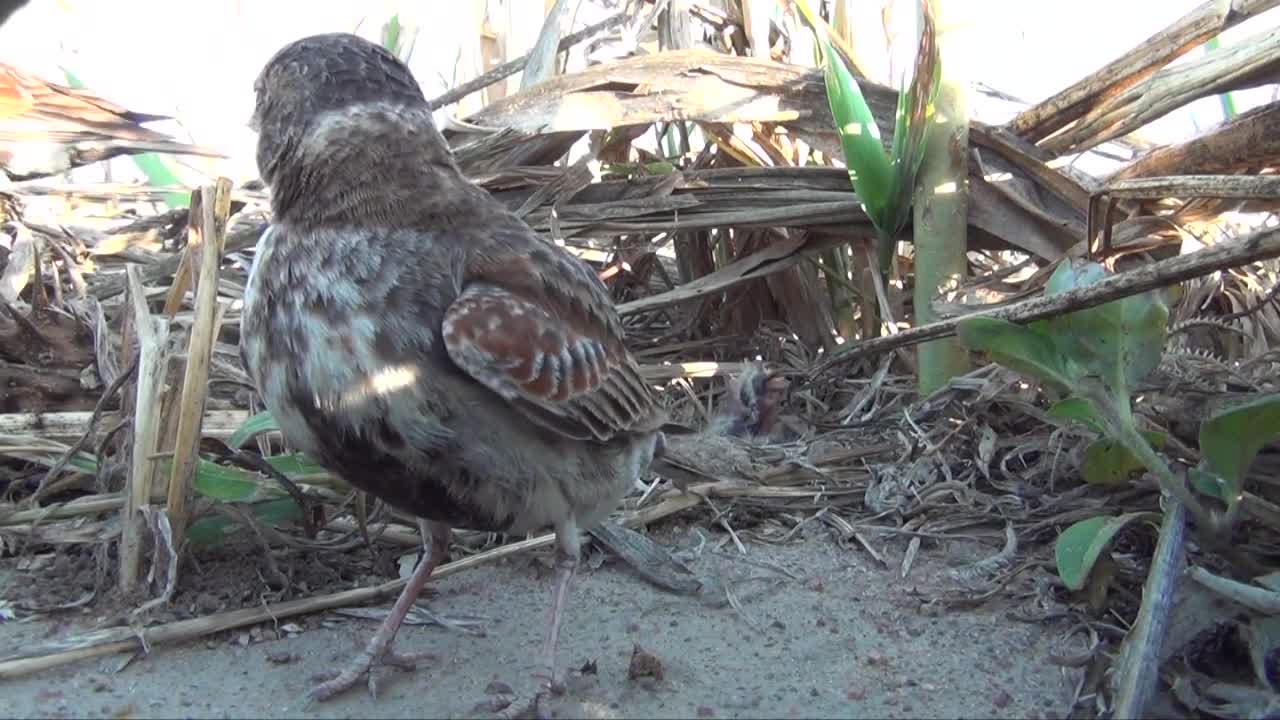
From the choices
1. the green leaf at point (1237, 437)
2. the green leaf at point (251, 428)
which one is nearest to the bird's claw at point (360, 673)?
the green leaf at point (251, 428)

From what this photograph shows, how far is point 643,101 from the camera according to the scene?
14.2 ft

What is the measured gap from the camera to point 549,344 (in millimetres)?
2672

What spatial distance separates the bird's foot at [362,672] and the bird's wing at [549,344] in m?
0.69

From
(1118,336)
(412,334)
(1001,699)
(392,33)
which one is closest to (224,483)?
(412,334)

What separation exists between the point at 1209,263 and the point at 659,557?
5.45 feet

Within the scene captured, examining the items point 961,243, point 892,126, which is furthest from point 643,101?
point 961,243

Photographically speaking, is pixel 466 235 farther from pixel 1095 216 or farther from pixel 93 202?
pixel 93 202

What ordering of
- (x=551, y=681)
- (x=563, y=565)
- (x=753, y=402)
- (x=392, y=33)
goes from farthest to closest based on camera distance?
(x=392, y=33) → (x=753, y=402) → (x=563, y=565) → (x=551, y=681)

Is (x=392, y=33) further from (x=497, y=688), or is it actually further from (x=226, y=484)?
(x=497, y=688)

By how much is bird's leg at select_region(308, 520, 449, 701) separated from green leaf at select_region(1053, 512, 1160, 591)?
1.54m

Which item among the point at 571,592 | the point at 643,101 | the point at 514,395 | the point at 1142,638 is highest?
the point at 643,101

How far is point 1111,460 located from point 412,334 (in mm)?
1827

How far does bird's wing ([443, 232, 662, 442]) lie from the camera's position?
247 centimetres

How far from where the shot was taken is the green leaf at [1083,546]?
2.50 metres
